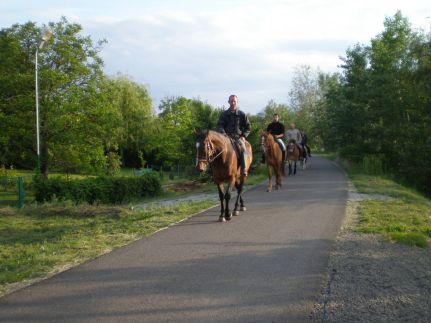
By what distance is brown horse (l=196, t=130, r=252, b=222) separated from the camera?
998 cm

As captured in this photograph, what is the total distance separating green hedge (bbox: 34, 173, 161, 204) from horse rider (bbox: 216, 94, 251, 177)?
8.50m

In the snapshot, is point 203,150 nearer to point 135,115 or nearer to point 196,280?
point 196,280

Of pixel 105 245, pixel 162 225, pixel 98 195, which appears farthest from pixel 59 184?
pixel 105 245

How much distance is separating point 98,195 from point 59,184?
1.57m

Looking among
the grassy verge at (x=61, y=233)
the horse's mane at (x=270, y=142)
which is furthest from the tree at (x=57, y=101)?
the horse's mane at (x=270, y=142)

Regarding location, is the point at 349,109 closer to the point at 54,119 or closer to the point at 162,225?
the point at 54,119

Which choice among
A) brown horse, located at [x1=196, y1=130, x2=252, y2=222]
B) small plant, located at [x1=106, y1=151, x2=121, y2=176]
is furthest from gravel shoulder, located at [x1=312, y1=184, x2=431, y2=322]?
small plant, located at [x1=106, y1=151, x2=121, y2=176]

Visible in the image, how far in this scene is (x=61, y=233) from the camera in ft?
35.6

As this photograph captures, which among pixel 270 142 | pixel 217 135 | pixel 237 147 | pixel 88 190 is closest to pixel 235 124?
pixel 237 147

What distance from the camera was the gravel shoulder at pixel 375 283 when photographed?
16.4 feet

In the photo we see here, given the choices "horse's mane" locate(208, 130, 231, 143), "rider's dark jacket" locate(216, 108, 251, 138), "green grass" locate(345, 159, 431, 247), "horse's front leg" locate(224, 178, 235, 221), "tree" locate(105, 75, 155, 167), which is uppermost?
"tree" locate(105, 75, 155, 167)

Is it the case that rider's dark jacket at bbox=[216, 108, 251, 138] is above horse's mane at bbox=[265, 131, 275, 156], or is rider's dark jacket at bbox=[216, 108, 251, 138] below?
above

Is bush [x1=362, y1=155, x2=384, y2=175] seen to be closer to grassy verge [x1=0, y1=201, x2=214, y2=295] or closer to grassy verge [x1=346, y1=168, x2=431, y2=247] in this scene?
grassy verge [x1=346, y1=168, x2=431, y2=247]

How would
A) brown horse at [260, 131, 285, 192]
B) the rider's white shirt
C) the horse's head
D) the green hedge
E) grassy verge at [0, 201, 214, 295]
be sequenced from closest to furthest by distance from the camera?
grassy verge at [0, 201, 214, 295], the horse's head, brown horse at [260, 131, 285, 192], the green hedge, the rider's white shirt
